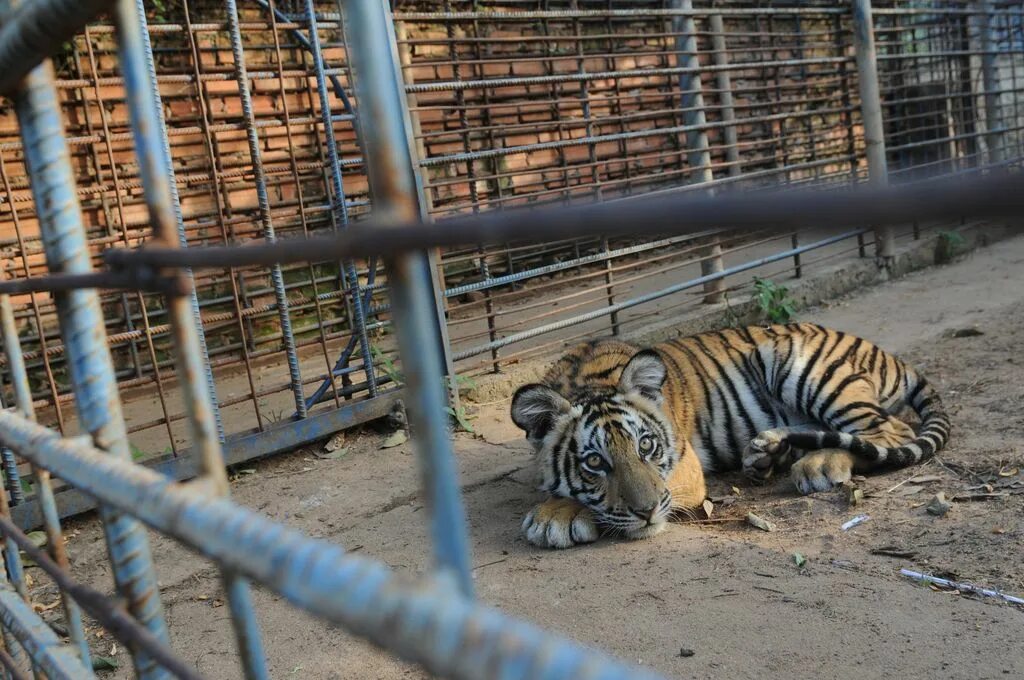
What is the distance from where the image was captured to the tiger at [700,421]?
3486 mm

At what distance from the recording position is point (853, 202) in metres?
0.49

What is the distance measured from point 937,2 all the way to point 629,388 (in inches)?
334

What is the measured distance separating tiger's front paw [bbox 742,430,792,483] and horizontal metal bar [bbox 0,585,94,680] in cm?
295

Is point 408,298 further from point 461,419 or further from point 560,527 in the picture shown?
point 461,419

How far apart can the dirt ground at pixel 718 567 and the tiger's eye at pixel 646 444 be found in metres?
0.33

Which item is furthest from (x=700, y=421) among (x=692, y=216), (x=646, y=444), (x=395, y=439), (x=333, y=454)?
(x=692, y=216)

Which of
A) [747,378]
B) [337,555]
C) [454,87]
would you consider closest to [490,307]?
[454,87]

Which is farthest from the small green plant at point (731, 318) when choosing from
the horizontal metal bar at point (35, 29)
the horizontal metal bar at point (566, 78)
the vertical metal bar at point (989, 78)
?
the horizontal metal bar at point (35, 29)

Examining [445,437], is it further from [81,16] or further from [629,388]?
[629,388]

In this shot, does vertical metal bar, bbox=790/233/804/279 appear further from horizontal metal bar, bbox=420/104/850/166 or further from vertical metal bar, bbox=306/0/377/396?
vertical metal bar, bbox=306/0/377/396

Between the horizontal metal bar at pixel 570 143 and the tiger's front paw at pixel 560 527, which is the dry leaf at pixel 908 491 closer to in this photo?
the tiger's front paw at pixel 560 527

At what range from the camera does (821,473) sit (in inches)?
146

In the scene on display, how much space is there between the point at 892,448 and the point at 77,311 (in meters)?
3.39

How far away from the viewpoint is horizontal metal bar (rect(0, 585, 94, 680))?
146 cm
